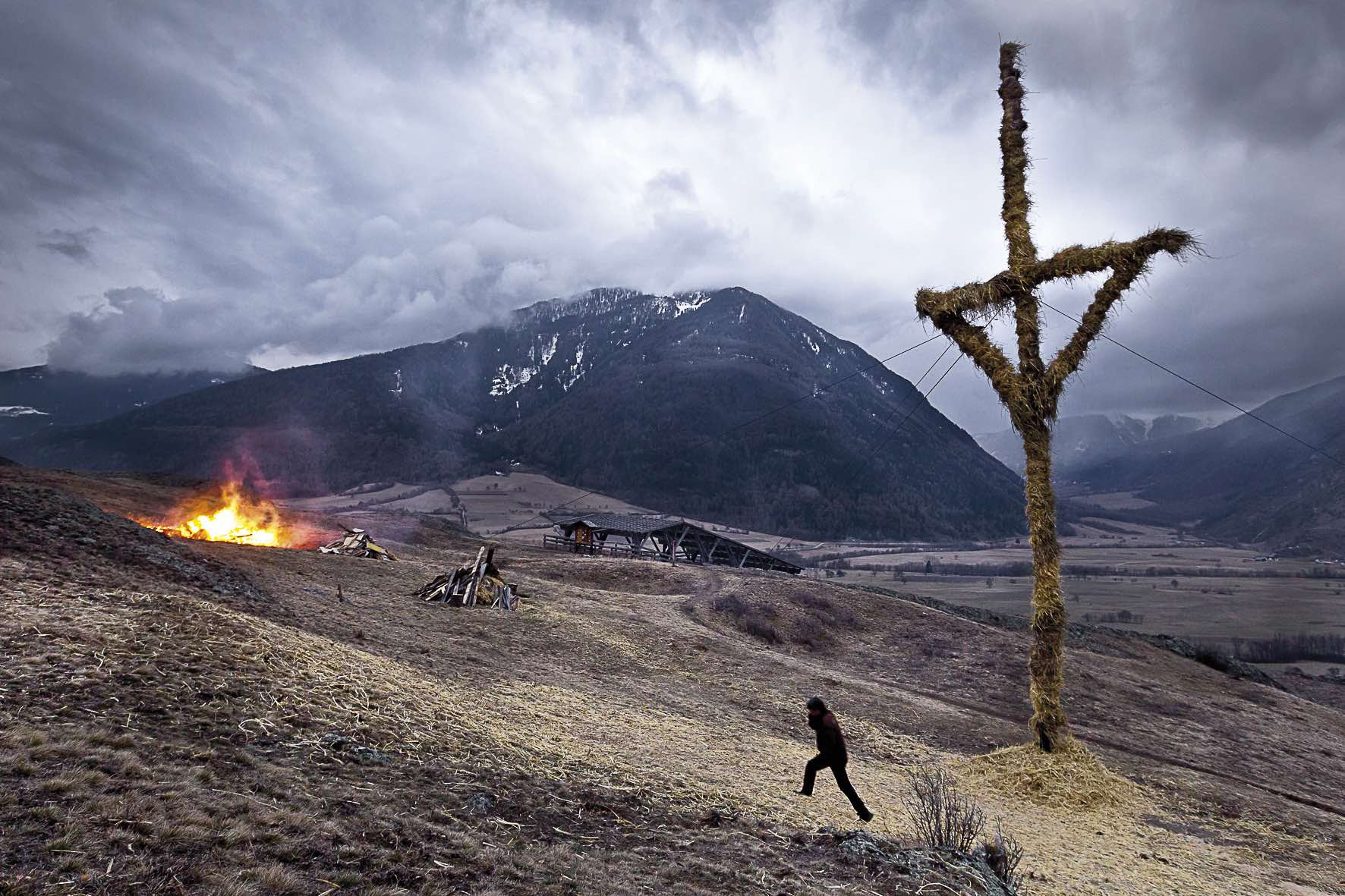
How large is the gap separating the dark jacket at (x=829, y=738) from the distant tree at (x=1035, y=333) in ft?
18.7

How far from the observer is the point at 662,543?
161ft

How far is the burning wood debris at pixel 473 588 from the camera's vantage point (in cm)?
2075

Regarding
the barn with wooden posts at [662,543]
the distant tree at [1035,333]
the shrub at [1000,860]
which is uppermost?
the distant tree at [1035,333]

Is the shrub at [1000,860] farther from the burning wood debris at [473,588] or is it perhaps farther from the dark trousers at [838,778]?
the burning wood debris at [473,588]

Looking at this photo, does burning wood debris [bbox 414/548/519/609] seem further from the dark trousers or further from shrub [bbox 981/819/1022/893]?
shrub [bbox 981/819/1022/893]

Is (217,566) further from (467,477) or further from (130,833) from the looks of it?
(467,477)

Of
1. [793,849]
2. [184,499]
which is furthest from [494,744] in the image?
[184,499]

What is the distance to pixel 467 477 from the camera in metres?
165

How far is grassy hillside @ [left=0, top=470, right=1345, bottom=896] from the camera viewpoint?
4980 mm

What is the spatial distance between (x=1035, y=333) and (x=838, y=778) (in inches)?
359

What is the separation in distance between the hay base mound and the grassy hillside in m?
0.06

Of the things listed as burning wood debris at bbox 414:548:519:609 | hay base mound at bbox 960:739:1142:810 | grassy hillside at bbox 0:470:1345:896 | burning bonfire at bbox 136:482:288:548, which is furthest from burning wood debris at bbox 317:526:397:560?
hay base mound at bbox 960:739:1142:810

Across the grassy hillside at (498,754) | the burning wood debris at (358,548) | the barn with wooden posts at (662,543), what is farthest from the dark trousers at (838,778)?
the barn with wooden posts at (662,543)

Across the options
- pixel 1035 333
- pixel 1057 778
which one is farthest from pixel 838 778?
pixel 1035 333
